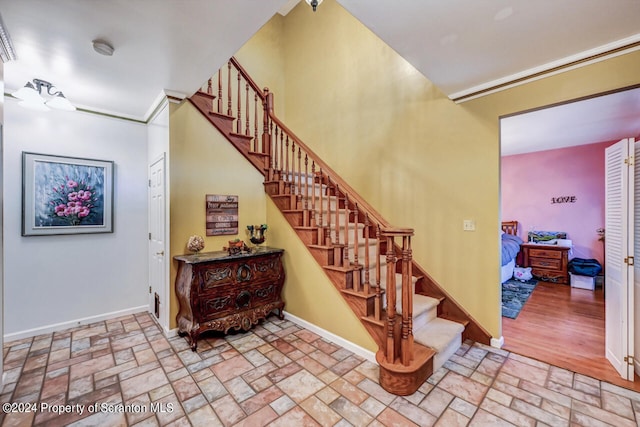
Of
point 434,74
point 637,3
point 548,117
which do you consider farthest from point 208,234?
point 548,117

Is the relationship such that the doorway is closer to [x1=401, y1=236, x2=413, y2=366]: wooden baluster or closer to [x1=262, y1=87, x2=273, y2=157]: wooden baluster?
[x1=401, y1=236, x2=413, y2=366]: wooden baluster

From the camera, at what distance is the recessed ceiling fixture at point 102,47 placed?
1972mm

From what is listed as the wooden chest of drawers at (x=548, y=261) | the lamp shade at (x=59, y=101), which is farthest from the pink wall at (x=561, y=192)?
the lamp shade at (x=59, y=101)

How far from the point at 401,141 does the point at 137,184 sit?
348 centimetres

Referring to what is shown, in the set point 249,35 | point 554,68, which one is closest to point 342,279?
point 249,35

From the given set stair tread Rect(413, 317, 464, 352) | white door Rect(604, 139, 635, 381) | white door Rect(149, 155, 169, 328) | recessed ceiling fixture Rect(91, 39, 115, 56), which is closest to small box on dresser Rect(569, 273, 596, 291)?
white door Rect(604, 139, 635, 381)

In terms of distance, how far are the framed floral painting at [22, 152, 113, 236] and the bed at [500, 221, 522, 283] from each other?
5812 millimetres

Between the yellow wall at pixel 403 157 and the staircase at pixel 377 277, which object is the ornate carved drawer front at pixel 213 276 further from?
the staircase at pixel 377 277

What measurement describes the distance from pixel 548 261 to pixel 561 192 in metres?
1.42

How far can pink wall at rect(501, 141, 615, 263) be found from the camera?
A: 4945 mm

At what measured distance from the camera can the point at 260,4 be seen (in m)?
1.64

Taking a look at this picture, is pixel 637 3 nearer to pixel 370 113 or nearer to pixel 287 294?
pixel 370 113

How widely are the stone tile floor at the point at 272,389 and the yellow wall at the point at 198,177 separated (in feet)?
2.56

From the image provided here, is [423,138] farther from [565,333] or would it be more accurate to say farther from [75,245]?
[75,245]
